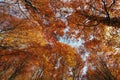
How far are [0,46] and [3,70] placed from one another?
9.95m

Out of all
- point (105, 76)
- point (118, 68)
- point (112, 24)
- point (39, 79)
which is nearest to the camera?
point (112, 24)

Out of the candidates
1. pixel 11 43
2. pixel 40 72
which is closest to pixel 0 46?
pixel 11 43

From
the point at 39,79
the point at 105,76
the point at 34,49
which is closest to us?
the point at 34,49

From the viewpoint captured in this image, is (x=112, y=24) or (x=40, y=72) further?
(x=40, y=72)

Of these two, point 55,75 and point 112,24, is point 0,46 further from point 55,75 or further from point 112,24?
point 55,75

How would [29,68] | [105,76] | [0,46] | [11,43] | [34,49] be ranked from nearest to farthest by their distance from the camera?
[11,43] → [0,46] → [34,49] → [105,76] → [29,68]

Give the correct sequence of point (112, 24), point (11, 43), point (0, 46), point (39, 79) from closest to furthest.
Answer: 1. point (112, 24)
2. point (11, 43)
3. point (0, 46)
4. point (39, 79)

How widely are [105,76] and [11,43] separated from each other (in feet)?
33.8

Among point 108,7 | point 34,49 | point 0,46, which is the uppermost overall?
point 108,7

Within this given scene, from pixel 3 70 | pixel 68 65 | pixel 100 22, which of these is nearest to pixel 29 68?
pixel 3 70

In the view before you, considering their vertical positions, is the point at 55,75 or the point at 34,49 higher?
the point at 34,49

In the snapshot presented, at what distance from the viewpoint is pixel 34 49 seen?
11.5m

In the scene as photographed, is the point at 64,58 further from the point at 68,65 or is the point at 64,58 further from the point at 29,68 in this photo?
the point at 29,68

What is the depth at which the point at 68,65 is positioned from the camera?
19.3 m
